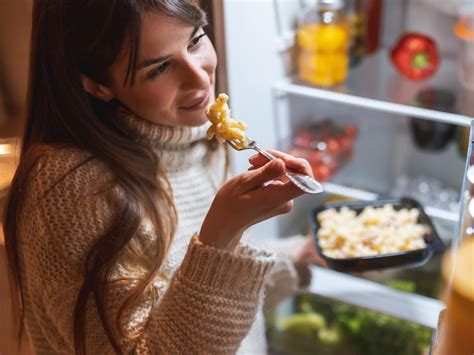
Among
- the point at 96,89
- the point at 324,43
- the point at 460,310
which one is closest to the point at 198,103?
the point at 96,89

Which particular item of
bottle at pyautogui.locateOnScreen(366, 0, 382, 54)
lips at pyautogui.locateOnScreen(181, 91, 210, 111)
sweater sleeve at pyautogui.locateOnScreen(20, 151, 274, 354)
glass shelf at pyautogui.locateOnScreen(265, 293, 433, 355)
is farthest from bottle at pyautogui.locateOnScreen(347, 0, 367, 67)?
sweater sleeve at pyautogui.locateOnScreen(20, 151, 274, 354)

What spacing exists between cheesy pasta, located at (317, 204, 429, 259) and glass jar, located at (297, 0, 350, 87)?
39 centimetres

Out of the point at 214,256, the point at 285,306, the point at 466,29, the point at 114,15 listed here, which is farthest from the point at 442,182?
the point at 114,15

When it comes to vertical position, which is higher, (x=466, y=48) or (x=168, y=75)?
(x=168, y=75)

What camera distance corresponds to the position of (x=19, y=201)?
94 centimetres

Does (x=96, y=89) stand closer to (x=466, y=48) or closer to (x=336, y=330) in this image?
(x=336, y=330)

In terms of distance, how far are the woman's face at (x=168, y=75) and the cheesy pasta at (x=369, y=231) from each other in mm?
520

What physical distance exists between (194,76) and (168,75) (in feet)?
0.13

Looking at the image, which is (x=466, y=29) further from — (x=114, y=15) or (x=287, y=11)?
(x=114, y=15)

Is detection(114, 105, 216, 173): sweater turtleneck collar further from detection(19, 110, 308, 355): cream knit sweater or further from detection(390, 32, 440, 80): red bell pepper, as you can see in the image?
detection(390, 32, 440, 80): red bell pepper

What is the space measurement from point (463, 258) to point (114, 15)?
56cm

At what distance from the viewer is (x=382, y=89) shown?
1.62 meters

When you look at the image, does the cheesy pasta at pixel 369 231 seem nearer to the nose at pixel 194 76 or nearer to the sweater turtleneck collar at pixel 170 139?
the sweater turtleneck collar at pixel 170 139

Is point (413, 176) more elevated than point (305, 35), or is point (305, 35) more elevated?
point (305, 35)
